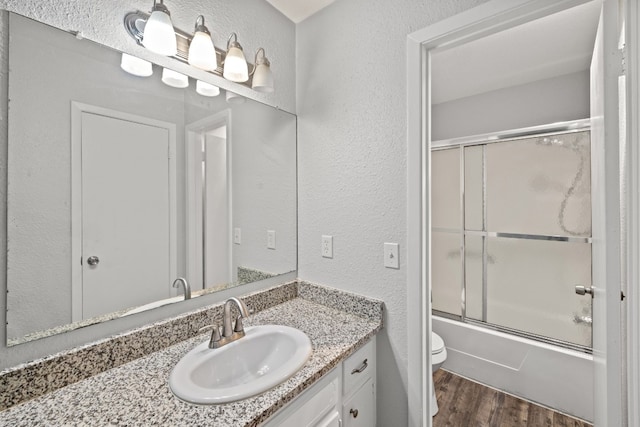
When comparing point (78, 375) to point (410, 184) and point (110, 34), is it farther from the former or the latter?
point (410, 184)

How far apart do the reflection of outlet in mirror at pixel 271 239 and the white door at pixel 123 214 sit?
50 cm

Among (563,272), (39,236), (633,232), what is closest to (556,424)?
(563,272)

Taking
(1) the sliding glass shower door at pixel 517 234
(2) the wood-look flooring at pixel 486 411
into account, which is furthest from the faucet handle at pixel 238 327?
(1) the sliding glass shower door at pixel 517 234

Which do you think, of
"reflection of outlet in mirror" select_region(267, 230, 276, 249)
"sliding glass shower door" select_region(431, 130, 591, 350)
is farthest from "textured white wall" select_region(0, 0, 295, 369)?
"sliding glass shower door" select_region(431, 130, 591, 350)

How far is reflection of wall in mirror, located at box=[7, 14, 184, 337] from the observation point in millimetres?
776

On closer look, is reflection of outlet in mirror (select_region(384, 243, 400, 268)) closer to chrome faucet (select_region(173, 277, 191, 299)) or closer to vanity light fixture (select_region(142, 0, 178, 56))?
chrome faucet (select_region(173, 277, 191, 299))

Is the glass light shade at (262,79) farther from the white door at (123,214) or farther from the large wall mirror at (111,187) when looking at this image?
the white door at (123,214)

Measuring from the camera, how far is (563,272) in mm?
2062

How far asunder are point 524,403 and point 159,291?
242 cm

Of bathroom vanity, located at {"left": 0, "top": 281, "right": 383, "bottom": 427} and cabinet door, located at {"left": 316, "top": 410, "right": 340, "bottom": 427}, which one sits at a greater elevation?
bathroom vanity, located at {"left": 0, "top": 281, "right": 383, "bottom": 427}

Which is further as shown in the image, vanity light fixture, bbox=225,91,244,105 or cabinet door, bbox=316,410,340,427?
vanity light fixture, bbox=225,91,244,105

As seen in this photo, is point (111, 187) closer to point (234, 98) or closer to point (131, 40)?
point (131, 40)

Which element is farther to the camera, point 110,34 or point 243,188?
point 243,188

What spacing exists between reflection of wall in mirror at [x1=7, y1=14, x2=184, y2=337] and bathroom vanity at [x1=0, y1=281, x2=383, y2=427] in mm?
155
